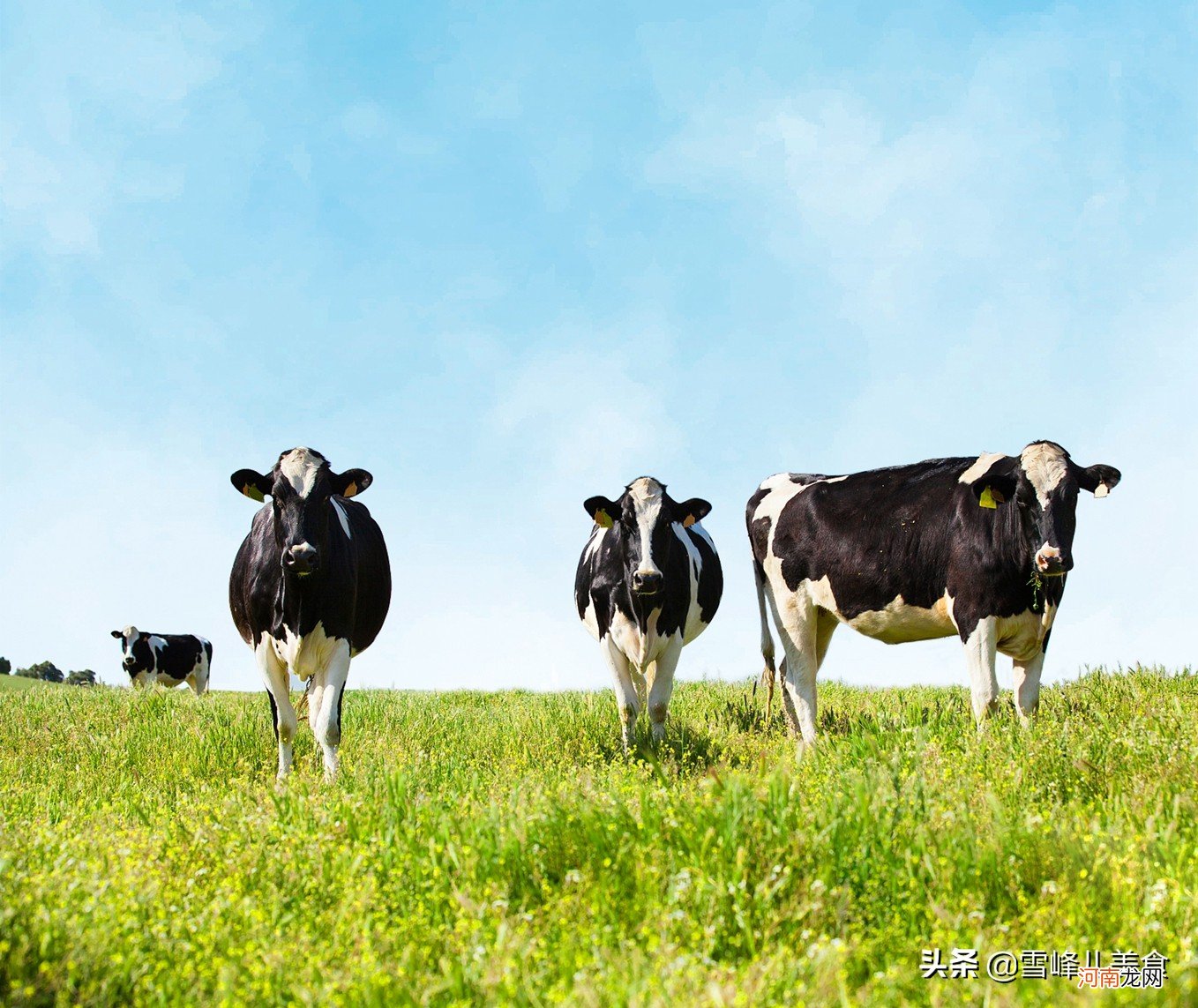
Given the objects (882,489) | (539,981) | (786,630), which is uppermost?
(882,489)

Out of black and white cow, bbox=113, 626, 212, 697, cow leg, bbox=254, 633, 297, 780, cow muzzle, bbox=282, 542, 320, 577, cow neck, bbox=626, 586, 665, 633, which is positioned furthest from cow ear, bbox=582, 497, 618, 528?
black and white cow, bbox=113, 626, 212, 697

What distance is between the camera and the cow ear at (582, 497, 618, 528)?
35.4 feet

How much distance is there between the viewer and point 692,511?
36.8 feet

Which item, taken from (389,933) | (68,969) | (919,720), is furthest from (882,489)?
(68,969)

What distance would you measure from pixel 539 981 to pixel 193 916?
166 centimetres

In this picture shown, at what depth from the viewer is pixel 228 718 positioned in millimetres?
12867

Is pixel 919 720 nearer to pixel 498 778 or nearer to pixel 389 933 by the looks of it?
pixel 498 778

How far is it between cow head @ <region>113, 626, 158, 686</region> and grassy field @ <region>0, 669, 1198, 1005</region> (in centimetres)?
2232

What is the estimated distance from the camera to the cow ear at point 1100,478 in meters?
9.22

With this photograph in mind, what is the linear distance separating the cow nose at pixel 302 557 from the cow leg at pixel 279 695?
1.28 m

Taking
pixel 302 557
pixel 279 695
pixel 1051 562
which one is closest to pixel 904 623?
pixel 1051 562

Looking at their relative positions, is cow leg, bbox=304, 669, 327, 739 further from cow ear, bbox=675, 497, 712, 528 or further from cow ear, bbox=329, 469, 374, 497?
cow ear, bbox=675, 497, 712, 528

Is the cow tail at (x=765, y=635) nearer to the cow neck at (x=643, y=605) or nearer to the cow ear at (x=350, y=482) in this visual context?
the cow neck at (x=643, y=605)

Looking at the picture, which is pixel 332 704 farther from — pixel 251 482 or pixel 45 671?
pixel 45 671
